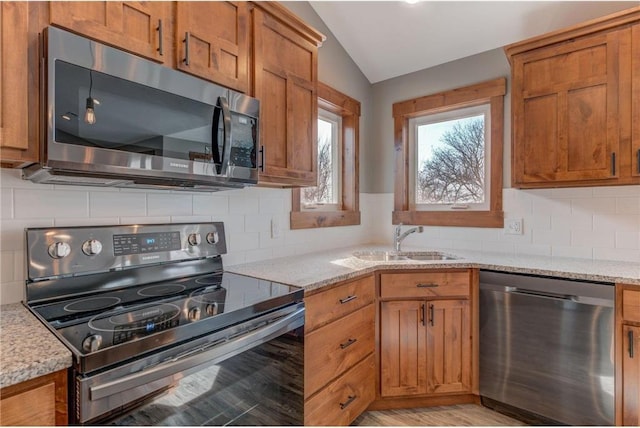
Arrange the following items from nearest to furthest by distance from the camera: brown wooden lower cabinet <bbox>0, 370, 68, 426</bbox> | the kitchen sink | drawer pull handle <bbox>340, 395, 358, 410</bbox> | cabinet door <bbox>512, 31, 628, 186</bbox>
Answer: brown wooden lower cabinet <bbox>0, 370, 68, 426</bbox>
drawer pull handle <bbox>340, 395, 358, 410</bbox>
cabinet door <bbox>512, 31, 628, 186</bbox>
the kitchen sink

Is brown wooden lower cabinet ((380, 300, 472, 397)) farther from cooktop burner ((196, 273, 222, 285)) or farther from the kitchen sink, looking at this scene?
cooktop burner ((196, 273, 222, 285))

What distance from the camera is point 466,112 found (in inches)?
102

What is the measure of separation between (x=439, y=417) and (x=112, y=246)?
75.7 inches

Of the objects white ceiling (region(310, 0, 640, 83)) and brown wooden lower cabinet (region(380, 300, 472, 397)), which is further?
white ceiling (region(310, 0, 640, 83))

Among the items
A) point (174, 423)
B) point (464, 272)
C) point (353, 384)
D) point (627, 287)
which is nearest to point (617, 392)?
point (627, 287)

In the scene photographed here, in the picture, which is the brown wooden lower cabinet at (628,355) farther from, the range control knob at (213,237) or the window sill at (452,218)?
the range control knob at (213,237)

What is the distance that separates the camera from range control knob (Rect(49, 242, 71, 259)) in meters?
1.17

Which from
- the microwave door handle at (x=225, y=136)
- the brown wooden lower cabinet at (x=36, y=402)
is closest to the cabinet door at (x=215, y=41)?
the microwave door handle at (x=225, y=136)

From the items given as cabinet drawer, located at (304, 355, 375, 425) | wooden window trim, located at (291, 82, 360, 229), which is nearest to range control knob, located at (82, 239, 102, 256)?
cabinet drawer, located at (304, 355, 375, 425)

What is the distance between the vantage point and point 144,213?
1.48 metres

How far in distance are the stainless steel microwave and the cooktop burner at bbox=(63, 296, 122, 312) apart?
431 mm

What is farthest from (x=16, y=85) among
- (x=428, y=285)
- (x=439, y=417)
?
(x=439, y=417)

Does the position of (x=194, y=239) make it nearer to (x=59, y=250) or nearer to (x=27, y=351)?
(x=59, y=250)

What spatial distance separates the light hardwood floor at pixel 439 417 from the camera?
→ 185 centimetres
